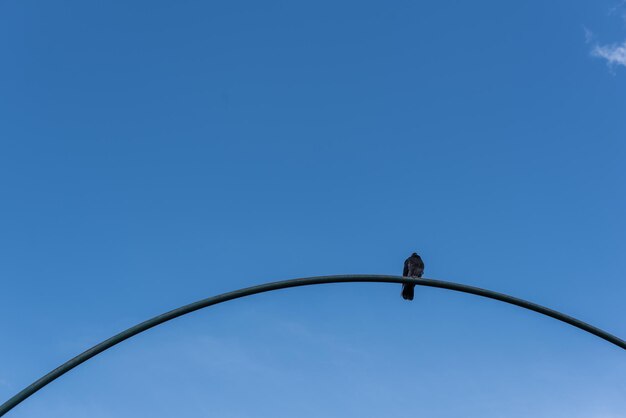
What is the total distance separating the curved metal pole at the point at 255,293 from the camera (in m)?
6.60

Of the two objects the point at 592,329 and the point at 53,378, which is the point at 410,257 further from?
the point at 53,378

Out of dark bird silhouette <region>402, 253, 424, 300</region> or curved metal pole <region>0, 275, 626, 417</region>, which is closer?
curved metal pole <region>0, 275, 626, 417</region>

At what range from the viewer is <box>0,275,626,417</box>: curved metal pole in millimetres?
6598

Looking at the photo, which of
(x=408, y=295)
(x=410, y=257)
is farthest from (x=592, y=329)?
(x=410, y=257)

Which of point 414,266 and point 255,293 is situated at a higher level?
point 414,266

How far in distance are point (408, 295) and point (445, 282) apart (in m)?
3.07

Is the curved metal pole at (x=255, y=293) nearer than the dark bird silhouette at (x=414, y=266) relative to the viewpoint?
Yes

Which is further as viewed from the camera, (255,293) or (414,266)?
(414,266)

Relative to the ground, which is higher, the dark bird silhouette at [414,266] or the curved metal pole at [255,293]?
the dark bird silhouette at [414,266]

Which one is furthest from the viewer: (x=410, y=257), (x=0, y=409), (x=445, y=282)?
(x=410, y=257)

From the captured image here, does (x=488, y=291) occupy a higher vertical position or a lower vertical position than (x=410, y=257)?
lower

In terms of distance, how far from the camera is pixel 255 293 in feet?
25.6

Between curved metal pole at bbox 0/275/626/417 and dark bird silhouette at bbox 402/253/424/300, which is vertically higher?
dark bird silhouette at bbox 402/253/424/300

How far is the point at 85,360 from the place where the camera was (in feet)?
22.3
